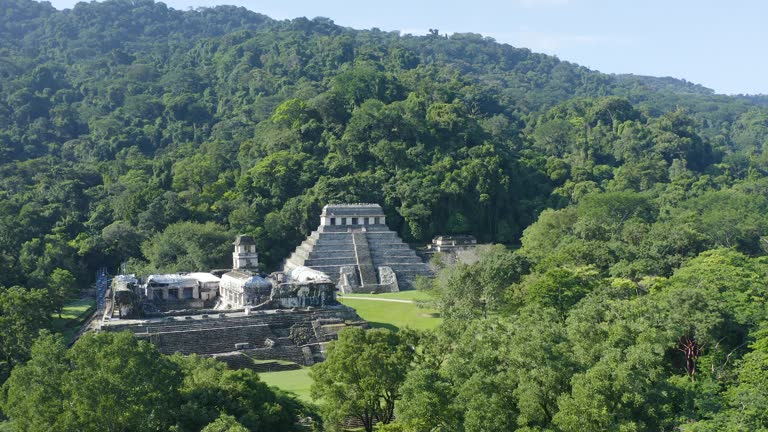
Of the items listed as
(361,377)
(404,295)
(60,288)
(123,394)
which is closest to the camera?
(123,394)

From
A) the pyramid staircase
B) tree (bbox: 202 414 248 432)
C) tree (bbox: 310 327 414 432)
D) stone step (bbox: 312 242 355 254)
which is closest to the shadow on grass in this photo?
the pyramid staircase

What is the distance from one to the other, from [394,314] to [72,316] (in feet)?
54.1

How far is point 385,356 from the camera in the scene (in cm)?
2039

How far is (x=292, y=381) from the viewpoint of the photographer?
25.4 m

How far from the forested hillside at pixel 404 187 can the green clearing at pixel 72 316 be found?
6.54 ft

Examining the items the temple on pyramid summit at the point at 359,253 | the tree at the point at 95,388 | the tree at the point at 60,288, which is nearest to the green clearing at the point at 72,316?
the tree at the point at 60,288

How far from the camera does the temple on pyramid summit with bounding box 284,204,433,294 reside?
4438 cm

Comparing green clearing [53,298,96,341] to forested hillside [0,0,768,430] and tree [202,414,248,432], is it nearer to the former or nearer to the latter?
forested hillside [0,0,768,430]

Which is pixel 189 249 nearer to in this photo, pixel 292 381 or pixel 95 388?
pixel 292 381

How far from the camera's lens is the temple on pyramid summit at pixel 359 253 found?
44375mm

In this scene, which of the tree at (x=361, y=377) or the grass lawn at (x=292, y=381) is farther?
the grass lawn at (x=292, y=381)

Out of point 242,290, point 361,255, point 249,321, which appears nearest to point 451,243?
point 361,255

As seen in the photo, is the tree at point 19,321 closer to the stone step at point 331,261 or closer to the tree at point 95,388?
the tree at point 95,388

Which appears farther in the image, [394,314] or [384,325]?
[394,314]
